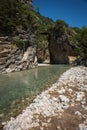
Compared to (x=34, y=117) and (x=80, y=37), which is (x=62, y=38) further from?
(x=34, y=117)

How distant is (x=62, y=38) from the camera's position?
2926 inches

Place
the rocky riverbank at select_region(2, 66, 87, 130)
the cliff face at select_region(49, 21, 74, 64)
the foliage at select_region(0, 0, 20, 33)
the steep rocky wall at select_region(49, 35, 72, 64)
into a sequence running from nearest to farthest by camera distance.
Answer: the rocky riverbank at select_region(2, 66, 87, 130) → the foliage at select_region(0, 0, 20, 33) → the cliff face at select_region(49, 21, 74, 64) → the steep rocky wall at select_region(49, 35, 72, 64)

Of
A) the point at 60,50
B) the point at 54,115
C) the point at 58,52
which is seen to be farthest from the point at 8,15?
the point at 54,115

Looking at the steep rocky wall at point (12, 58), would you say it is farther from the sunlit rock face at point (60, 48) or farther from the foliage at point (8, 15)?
the sunlit rock face at point (60, 48)

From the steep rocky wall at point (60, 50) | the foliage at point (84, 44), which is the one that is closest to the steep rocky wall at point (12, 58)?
the foliage at point (84, 44)

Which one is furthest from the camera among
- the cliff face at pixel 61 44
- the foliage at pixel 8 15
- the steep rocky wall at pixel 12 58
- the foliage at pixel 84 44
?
the cliff face at pixel 61 44

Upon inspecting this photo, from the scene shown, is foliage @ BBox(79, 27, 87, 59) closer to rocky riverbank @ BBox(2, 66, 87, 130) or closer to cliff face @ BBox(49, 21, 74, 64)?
cliff face @ BBox(49, 21, 74, 64)

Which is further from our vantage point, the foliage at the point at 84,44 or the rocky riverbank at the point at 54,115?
the foliage at the point at 84,44

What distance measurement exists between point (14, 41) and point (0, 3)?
898 centimetres

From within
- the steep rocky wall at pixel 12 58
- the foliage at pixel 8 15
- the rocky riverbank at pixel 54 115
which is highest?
the foliage at pixel 8 15

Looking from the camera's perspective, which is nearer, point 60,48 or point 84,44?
point 84,44

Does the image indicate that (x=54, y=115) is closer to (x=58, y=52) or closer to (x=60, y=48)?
(x=60, y=48)

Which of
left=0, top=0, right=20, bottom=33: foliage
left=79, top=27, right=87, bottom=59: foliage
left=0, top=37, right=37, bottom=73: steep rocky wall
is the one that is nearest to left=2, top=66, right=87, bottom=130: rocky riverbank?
left=0, top=37, right=37, bottom=73: steep rocky wall

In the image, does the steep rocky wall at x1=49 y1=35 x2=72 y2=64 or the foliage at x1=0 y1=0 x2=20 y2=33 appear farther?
the steep rocky wall at x1=49 y1=35 x2=72 y2=64
